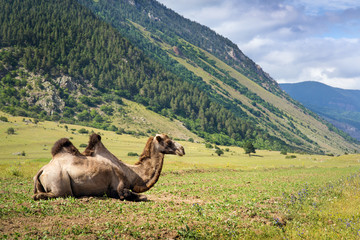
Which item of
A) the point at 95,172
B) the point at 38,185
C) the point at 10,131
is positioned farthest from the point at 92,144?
the point at 10,131

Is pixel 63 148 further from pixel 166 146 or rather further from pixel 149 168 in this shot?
pixel 166 146

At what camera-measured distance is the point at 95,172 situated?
44.6ft

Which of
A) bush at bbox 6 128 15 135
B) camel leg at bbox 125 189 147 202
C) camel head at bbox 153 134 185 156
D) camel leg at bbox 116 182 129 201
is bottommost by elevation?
bush at bbox 6 128 15 135

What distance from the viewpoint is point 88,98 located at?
196 meters

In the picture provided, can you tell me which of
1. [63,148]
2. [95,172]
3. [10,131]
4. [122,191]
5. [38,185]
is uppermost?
[63,148]

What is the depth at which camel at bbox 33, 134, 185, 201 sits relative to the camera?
1319cm

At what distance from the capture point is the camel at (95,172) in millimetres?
13188

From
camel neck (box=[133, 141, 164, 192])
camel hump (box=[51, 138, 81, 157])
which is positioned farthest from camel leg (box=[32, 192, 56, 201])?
camel neck (box=[133, 141, 164, 192])

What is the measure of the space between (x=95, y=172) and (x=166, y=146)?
12.6ft

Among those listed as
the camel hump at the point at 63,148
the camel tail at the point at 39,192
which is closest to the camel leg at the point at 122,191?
the camel hump at the point at 63,148

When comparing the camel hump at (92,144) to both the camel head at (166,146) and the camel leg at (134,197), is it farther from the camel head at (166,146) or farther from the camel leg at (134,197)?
the camel head at (166,146)

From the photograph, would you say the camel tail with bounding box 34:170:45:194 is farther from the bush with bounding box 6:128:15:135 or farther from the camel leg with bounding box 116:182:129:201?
the bush with bounding box 6:128:15:135

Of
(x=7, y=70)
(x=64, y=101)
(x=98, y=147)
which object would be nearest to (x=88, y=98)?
(x=64, y=101)

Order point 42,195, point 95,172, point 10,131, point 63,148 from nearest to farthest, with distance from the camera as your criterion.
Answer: point 42,195 → point 95,172 → point 63,148 → point 10,131
